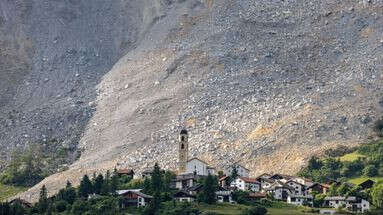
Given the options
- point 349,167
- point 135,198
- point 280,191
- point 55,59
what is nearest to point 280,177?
point 280,191

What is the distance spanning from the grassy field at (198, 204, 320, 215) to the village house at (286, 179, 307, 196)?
16.3ft

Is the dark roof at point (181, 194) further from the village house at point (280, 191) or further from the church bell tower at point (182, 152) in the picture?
the church bell tower at point (182, 152)

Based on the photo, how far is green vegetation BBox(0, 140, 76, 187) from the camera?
14450cm

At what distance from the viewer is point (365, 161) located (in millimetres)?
131875

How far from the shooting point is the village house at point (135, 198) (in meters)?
116

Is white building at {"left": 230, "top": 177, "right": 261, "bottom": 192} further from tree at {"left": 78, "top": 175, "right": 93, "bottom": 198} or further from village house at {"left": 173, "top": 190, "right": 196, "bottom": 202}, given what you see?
tree at {"left": 78, "top": 175, "right": 93, "bottom": 198}

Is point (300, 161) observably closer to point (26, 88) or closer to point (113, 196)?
point (113, 196)

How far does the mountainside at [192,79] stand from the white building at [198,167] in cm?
606

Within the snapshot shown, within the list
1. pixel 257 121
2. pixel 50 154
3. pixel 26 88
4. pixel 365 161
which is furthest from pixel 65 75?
pixel 365 161

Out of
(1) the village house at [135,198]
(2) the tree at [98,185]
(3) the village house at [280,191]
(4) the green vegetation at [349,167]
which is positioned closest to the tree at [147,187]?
→ (1) the village house at [135,198]

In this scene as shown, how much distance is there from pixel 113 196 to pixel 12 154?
34.2 m

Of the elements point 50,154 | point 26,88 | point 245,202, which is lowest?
point 245,202

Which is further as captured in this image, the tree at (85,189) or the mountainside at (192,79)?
the mountainside at (192,79)

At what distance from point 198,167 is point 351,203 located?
16494 millimetres
